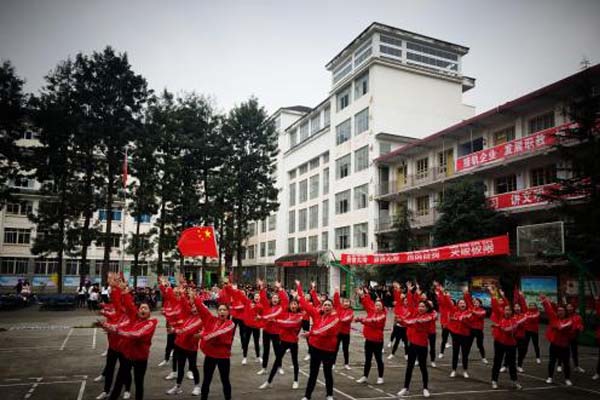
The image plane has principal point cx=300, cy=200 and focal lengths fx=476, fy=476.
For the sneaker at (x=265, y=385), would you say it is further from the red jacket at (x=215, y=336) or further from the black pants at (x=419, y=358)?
the black pants at (x=419, y=358)

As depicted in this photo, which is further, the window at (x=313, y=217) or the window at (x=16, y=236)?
the window at (x=16, y=236)

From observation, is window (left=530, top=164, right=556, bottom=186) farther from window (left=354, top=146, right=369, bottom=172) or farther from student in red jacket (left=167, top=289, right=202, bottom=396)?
student in red jacket (left=167, top=289, right=202, bottom=396)

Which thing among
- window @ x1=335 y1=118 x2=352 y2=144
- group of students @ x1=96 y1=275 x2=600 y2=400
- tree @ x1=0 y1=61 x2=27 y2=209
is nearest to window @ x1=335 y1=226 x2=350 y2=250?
window @ x1=335 y1=118 x2=352 y2=144

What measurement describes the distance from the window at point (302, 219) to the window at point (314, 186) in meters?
2.66

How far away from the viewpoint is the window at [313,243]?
53344 millimetres

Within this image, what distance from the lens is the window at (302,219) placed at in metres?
57.4

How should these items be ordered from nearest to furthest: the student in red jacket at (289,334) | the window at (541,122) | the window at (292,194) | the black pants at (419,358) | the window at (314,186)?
1. the black pants at (419,358)
2. the student in red jacket at (289,334)
3. the window at (541,122)
4. the window at (314,186)
5. the window at (292,194)

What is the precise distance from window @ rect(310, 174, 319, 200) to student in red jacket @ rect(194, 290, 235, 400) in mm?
45579

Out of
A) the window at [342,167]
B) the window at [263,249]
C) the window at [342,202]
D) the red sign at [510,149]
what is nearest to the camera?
the red sign at [510,149]

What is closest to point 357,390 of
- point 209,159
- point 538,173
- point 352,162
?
point 538,173

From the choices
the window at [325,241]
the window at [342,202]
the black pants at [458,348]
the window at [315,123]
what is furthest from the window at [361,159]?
the black pants at [458,348]

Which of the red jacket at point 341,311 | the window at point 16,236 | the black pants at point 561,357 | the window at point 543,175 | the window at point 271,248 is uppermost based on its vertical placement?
the window at point 543,175

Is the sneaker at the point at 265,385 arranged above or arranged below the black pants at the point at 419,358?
below

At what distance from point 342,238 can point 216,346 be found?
129 ft
